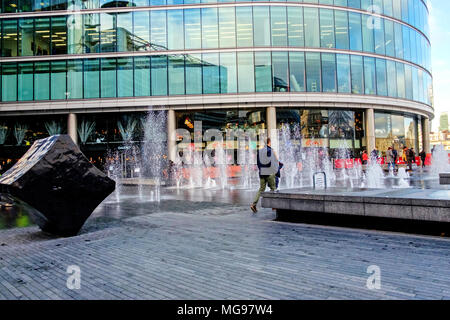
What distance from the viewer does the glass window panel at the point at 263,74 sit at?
3181 cm

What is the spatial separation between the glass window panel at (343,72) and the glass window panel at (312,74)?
231 centimetres

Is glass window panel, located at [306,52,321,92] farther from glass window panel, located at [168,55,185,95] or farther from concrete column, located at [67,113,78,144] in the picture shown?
concrete column, located at [67,113,78,144]

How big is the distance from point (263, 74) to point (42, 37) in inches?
892

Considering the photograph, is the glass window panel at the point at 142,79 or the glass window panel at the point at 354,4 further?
the glass window panel at the point at 354,4

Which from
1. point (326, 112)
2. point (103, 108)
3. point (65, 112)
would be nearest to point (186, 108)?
point (103, 108)

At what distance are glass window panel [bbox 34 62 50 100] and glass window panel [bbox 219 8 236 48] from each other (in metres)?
17.7

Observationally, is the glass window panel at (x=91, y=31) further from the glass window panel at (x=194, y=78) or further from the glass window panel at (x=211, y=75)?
the glass window panel at (x=211, y=75)

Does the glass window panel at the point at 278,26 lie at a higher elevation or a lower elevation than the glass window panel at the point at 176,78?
higher

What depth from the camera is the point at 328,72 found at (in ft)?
107

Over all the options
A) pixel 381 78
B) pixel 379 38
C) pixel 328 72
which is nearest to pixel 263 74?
pixel 328 72

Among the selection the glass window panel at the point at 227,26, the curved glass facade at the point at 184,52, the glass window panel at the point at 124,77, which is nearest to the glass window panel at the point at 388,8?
the curved glass facade at the point at 184,52

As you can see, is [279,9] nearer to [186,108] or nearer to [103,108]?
[186,108]

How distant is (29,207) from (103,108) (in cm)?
2764
